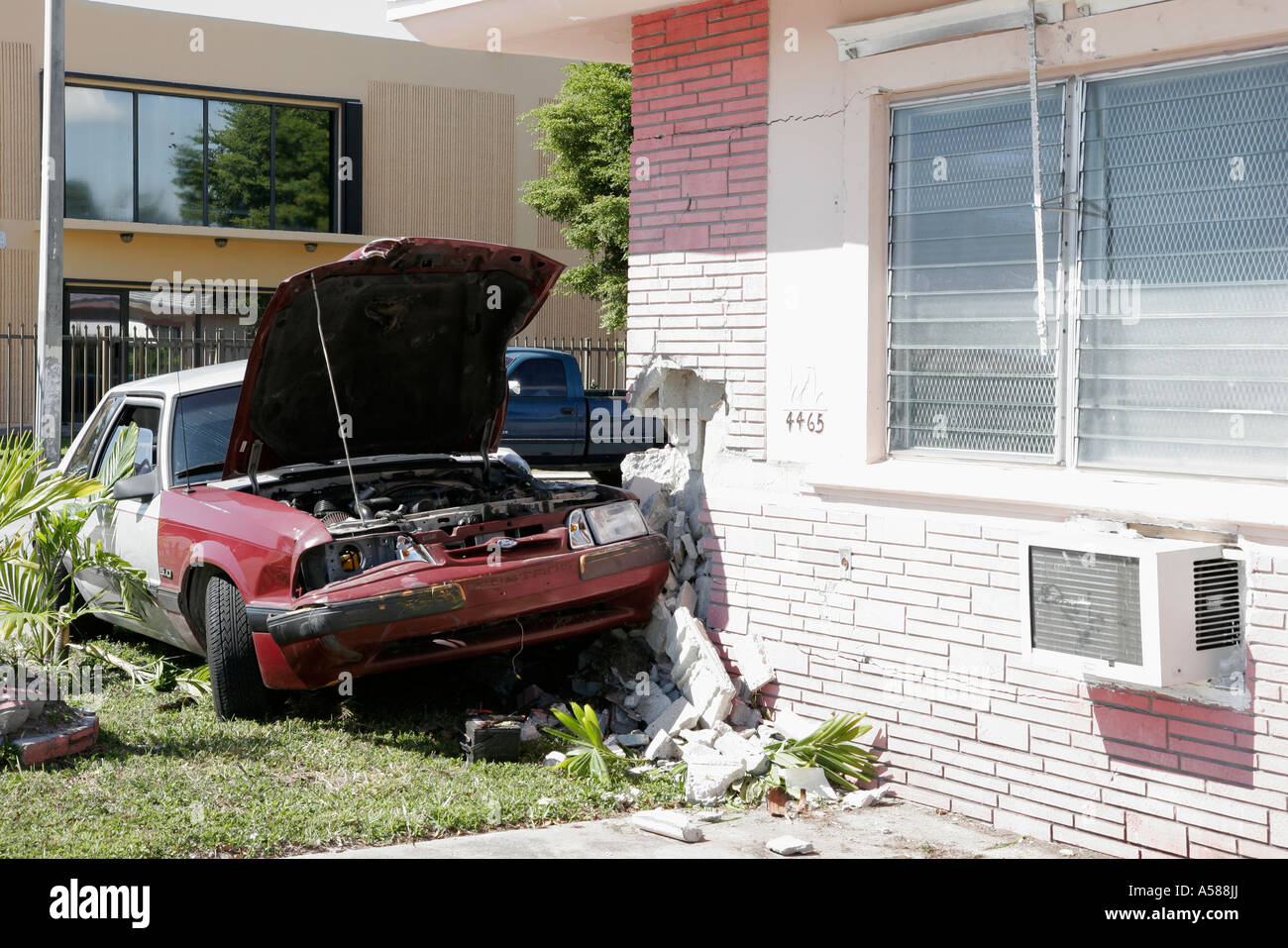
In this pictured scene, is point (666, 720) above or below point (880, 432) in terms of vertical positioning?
below

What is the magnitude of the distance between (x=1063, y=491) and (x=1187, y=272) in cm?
93

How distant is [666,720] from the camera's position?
20.5ft

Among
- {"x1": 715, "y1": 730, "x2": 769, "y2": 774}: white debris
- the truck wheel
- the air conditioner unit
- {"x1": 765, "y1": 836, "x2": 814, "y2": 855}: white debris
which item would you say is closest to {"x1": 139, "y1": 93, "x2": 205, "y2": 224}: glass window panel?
the truck wheel

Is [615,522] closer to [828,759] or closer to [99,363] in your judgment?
[828,759]

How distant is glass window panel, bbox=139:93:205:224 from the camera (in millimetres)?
22891

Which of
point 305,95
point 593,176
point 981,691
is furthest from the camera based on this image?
point 305,95

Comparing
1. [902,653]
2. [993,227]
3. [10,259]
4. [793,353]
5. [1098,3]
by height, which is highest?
[10,259]

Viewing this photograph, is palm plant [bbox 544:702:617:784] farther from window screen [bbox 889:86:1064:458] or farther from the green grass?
window screen [bbox 889:86:1064:458]

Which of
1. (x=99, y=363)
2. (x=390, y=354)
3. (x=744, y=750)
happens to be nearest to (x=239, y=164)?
(x=99, y=363)

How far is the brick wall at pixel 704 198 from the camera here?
21.2 feet

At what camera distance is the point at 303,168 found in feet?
80.0

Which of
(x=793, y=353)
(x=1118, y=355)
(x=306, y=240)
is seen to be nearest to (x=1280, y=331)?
(x=1118, y=355)

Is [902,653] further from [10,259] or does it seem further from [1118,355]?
[10,259]

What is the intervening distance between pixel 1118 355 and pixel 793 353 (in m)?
1.64
